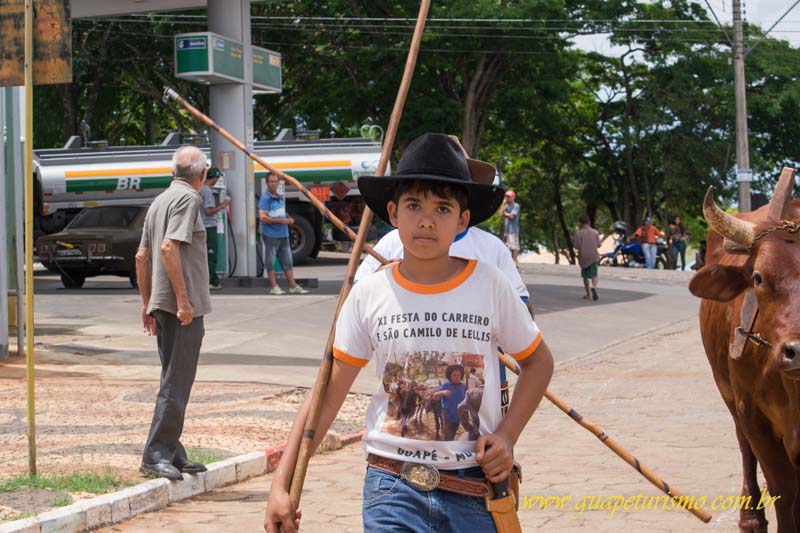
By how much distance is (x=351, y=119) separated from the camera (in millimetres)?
34062

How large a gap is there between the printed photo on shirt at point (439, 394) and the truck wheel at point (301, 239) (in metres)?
23.0

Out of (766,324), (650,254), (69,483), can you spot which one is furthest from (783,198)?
(650,254)

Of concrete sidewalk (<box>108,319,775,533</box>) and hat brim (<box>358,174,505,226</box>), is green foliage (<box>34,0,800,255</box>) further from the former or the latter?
hat brim (<box>358,174,505,226</box>)

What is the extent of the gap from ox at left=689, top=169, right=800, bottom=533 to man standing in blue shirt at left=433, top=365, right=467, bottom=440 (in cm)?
199

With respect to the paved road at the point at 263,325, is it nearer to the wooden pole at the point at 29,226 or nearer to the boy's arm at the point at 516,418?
the wooden pole at the point at 29,226

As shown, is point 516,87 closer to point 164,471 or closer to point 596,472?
point 596,472

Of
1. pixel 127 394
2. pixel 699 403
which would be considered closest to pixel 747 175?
pixel 699 403

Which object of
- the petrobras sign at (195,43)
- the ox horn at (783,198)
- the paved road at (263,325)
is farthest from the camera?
the petrobras sign at (195,43)

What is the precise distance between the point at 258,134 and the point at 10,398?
27909 mm

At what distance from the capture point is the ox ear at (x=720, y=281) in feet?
18.6

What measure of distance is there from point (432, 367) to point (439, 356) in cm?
4

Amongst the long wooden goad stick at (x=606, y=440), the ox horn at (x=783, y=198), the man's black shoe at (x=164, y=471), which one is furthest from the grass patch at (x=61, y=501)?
the ox horn at (x=783, y=198)

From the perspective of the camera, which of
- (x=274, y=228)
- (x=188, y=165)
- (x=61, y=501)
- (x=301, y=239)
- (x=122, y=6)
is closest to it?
(x=61, y=501)

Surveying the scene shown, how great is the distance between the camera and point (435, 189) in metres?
3.55
